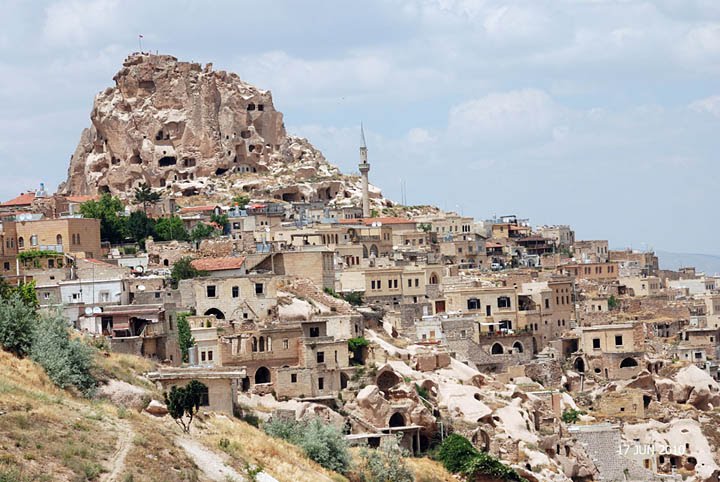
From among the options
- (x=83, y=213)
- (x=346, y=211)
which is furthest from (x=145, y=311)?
(x=346, y=211)

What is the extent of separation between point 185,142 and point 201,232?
127 ft

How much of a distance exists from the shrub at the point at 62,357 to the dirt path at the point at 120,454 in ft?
16.9

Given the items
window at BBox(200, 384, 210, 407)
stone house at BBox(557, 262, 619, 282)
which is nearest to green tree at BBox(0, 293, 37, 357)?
window at BBox(200, 384, 210, 407)

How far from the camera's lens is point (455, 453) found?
53781 mm

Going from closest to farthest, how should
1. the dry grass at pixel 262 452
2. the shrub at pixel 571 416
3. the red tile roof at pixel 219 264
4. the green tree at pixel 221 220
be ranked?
the dry grass at pixel 262 452
the shrub at pixel 571 416
the red tile roof at pixel 219 264
the green tree at pixel 221 220

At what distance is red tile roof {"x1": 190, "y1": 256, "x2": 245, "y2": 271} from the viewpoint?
67812 mm

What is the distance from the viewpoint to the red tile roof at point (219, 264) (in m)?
67.8

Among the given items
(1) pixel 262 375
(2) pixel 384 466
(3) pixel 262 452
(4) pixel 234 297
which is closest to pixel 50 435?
(3) pixel 262 452

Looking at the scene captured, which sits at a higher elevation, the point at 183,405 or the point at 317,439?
the point at 183,405

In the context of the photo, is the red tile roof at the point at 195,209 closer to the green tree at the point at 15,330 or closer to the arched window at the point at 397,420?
the arched window at the point at 397,420

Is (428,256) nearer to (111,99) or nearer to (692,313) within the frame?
(692,313)

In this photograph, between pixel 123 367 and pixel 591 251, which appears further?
pixel 591 251

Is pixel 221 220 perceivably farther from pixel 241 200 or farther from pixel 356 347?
pixel 356 347

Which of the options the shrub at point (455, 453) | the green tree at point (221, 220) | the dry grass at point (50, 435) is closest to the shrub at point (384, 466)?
the shrub at point (455, 453)
